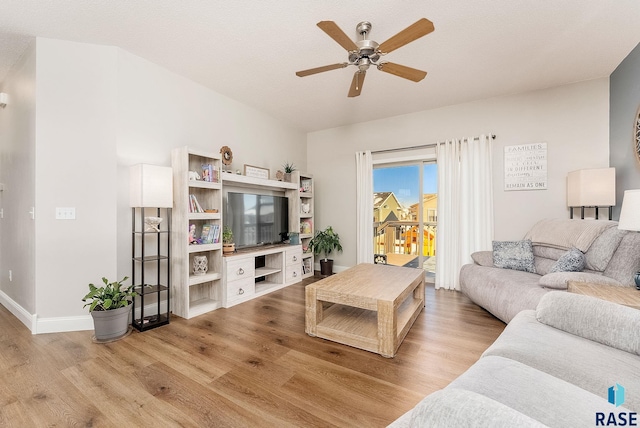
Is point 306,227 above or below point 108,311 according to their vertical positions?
above

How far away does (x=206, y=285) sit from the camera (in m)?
3.24

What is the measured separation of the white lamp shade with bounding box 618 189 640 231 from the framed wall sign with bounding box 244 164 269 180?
353 centimetres

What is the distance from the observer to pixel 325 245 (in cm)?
459

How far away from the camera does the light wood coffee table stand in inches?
78.7

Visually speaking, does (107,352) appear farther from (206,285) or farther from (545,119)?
(545,119)

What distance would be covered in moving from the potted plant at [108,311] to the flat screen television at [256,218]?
4.39 ft

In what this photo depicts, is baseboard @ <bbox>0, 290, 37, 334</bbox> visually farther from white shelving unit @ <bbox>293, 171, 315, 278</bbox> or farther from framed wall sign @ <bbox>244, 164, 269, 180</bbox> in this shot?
white shelving unit @ <bbox>293, 171, 315, 278</bbox>

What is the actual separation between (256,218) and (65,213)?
6.38 ft

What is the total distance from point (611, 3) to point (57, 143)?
4578 mm

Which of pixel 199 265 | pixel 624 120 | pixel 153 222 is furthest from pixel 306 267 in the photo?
pixel 624 120

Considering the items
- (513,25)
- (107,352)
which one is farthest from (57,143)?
(513,25)

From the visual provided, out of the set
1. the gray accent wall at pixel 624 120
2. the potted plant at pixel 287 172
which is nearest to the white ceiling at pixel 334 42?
the gray accent wall at pixel 624 120

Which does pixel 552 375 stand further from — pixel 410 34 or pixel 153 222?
pixel 153 222

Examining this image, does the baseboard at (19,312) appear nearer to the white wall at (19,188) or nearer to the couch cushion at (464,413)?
the white wall at (19,188)
